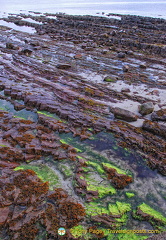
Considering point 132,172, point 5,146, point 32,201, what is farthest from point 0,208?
point 132,172

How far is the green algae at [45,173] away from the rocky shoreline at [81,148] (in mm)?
54

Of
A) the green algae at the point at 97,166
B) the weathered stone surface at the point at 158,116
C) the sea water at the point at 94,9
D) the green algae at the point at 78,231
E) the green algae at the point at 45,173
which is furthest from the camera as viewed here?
the sea water at the point at 94,9

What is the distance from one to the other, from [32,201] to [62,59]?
22592mm

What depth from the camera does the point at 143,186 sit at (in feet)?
30.5

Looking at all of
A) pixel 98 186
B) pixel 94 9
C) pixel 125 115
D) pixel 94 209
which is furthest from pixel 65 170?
pixel 94 9

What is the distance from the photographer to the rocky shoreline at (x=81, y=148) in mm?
7656

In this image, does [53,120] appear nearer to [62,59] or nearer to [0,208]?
[0,208]

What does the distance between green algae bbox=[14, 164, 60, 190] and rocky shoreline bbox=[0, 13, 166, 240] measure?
2.1 inches

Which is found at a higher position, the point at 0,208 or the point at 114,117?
the point at 114,117

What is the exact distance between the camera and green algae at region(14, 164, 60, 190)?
30.1 feet

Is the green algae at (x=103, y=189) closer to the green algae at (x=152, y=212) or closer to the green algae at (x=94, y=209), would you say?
the green algae at (x=94, y=209)

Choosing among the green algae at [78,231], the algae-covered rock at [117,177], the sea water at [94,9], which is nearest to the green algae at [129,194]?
the algae-covered rock at [117,177]

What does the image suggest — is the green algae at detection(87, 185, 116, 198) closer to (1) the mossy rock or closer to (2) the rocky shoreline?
(2) the rocky shoreline

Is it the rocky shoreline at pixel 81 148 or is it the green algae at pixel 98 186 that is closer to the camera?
the rocky shoreline at pixel 81 148
